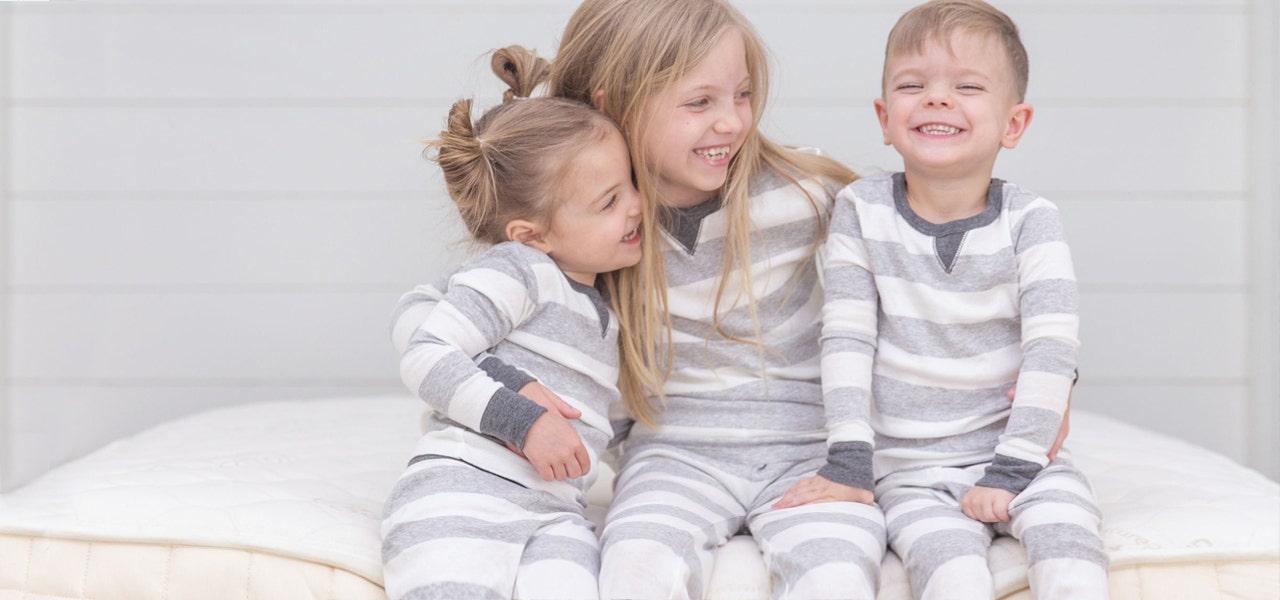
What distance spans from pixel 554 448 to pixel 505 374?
0.11 meters

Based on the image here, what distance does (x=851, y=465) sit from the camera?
4.14 ft

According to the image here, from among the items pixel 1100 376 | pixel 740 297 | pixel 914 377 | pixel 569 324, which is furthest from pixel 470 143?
pixel 1100 376

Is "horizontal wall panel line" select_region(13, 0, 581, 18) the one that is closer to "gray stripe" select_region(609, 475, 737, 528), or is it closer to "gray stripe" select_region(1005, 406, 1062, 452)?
"gray stripe" select_region(609, 475, 737, 528)

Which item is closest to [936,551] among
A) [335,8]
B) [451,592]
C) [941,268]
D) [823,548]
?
[823,548]

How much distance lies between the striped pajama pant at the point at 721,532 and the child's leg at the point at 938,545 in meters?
0.03

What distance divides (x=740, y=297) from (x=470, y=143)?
1.25 ft

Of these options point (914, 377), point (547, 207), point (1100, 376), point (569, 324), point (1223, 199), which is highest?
point (547, 207)

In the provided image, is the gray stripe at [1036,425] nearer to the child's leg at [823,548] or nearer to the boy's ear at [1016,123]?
the child's leg at [823,548]

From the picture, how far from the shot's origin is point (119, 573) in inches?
45.8

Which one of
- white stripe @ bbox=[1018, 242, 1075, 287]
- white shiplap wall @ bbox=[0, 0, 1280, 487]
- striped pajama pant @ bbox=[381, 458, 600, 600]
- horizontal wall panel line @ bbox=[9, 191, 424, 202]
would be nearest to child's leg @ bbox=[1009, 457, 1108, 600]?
white stripe @ bbox=[1018, 242, 1075, 287]

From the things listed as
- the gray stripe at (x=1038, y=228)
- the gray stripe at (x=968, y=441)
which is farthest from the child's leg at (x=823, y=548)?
the gray stripe at (x=1038, y=228)

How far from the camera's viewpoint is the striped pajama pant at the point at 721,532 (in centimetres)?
108

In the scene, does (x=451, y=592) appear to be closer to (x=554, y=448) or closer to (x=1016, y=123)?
(x=554, y=448)

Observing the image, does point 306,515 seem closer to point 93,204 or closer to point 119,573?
point 119,573
